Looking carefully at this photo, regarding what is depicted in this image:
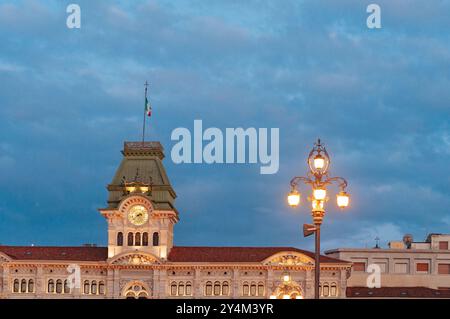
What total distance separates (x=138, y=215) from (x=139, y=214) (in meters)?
0.18

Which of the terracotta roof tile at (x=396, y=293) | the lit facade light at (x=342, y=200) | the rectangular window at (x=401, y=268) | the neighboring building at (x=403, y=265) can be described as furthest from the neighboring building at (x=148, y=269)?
the lit facade light at (x=342, y=200)

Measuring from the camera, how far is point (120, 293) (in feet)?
336

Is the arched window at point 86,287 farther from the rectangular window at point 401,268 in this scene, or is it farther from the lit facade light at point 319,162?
the lit facade light at point 319,162

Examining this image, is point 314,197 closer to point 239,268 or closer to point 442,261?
point 239,268

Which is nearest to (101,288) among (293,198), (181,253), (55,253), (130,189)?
(55,253)

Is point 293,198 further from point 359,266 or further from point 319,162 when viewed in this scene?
point 359,266

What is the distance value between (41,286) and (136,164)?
57.5 feet

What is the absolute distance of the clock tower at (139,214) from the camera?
342 feet

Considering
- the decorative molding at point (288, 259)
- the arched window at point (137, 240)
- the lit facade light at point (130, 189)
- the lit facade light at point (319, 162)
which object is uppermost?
the lit facade light at point (130, 189)

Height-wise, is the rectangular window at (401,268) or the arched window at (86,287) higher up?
the rectangular window at (401,268)

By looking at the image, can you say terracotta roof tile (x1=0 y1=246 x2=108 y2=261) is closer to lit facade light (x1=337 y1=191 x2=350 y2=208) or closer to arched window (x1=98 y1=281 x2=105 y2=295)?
arched window (x1=98 y1=281 x2=105 y2=295)

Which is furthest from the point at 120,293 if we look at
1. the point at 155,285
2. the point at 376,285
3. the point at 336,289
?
the point at 376,285

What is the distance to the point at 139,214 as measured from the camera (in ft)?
345

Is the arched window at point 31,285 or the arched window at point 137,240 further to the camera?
the arched window at point 137,240
